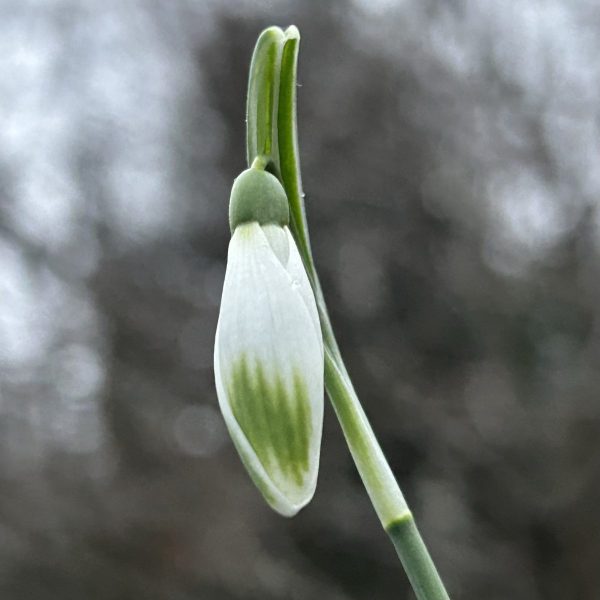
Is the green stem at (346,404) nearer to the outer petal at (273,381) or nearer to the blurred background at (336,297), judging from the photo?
the outer petal at (273,381)

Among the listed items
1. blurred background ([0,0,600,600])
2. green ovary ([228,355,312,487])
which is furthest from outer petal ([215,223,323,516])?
blurred background ([0,0,600,600])

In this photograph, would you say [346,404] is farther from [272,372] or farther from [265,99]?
[265,99]

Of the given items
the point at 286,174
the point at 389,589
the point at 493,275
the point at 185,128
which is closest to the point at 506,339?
the point at 493,275

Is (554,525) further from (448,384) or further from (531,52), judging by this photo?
(531,52)

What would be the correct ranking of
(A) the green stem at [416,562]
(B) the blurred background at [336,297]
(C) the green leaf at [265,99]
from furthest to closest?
(B) the blurred background at [336,297] < (C) the green leaf at [265,99] < (A) the green stem at [416,562]

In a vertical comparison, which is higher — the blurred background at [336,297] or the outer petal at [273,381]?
the blurred background at [336,297]

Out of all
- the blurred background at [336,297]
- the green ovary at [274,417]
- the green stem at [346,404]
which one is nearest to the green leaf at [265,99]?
the green stem at [346,404]
